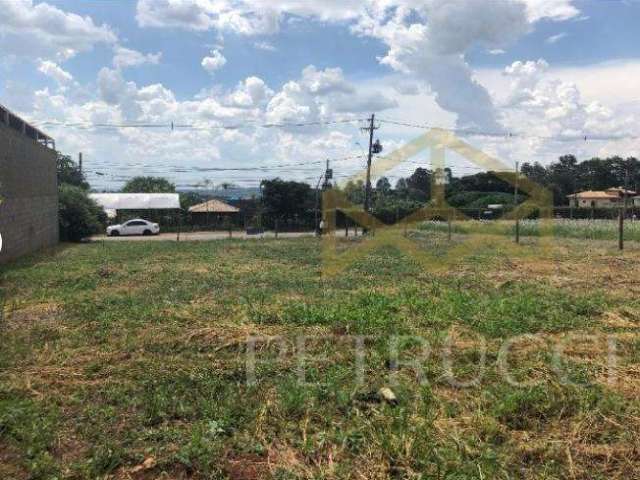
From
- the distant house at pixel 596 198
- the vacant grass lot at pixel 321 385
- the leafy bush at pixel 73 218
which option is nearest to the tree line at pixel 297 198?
the leafy bush at pixel 73 218

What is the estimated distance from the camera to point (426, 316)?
7.36 metres

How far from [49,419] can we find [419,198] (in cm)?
5929

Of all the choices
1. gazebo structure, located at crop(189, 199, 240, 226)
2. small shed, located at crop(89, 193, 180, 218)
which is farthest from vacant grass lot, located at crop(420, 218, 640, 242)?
small shed, located at crop(89, 193, 180, 218)

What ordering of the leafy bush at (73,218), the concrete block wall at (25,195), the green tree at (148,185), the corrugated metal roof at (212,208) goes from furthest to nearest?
the green tree at (148,185), the corrugated metal roof at (212,208), the leafy bush at (73,218), the concrete block wall at (25,195)

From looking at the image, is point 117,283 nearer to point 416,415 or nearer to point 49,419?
point 49,419

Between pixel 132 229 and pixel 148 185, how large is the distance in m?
21.1

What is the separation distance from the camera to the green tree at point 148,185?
191ft

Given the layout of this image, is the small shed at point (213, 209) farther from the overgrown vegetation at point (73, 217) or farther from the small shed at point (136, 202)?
the overgrown vegetation at point (73, 217)

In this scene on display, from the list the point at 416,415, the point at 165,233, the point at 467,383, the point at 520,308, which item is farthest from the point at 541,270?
the point at 165,233

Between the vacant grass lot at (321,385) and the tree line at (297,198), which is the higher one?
the tree line at (297,198)

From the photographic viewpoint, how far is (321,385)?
4703 mm

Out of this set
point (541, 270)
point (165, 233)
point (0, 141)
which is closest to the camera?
point (541, 270)

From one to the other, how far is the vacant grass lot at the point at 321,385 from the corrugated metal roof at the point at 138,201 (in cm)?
3794

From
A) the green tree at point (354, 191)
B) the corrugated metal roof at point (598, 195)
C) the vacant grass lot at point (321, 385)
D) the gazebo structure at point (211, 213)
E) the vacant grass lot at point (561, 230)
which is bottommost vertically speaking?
the vacant grass lot at point (321, 385)
